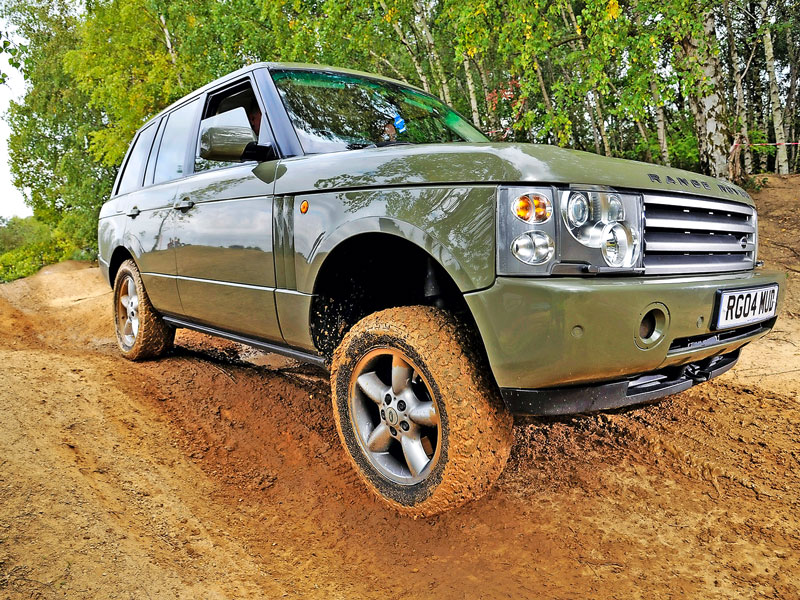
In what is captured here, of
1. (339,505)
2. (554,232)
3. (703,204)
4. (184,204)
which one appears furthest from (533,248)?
(184,204)

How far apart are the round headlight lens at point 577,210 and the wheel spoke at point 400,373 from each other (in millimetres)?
825

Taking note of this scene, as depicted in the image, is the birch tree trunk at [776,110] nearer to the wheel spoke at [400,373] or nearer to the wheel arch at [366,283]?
the wheel arch at [366,283]

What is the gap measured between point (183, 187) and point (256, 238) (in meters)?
1.07

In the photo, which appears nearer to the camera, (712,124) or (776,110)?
(712,124)

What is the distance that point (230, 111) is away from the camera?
10.3 feet

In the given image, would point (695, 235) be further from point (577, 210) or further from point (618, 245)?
point (577, 210)

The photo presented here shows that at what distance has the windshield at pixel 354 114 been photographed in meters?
2.67

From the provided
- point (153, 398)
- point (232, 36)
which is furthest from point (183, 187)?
point (232, 36)

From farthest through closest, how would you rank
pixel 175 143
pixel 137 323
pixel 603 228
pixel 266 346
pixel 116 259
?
pixel 116 259, pixel 137 323, pixel 175 143, pixel 266 346, pixel 603 228

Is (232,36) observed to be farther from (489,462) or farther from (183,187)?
(489,462)

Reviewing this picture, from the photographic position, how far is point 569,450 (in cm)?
279

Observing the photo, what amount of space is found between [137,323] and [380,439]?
306 cm

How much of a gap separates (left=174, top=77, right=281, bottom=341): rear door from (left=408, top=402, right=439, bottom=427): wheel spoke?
98 centimetres

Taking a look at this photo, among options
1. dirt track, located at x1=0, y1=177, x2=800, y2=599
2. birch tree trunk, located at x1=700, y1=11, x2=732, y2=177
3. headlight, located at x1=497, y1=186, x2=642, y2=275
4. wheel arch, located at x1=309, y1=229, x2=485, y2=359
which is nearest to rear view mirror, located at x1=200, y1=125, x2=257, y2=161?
wheel arch, located at x1=309, y1=229, x2=485, y2=359
